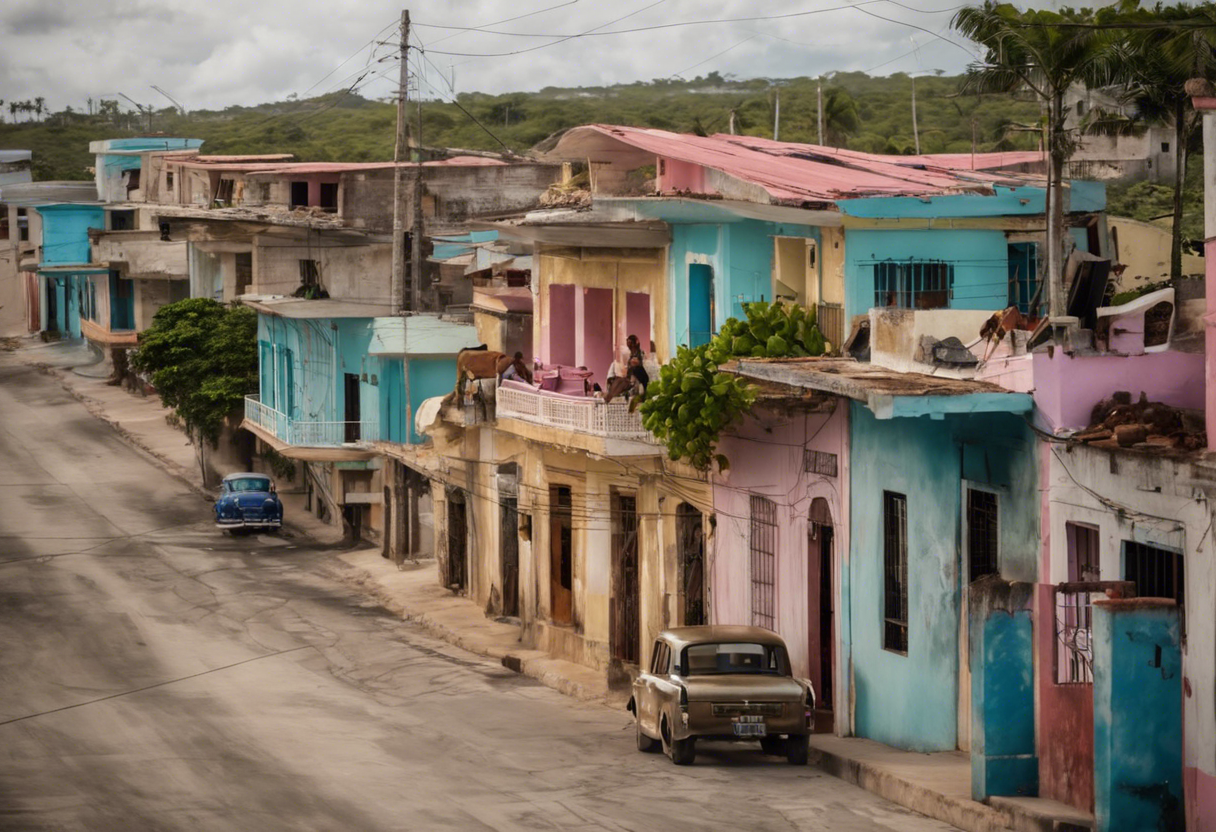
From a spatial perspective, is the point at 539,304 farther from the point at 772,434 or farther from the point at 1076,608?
the point at 1076,608

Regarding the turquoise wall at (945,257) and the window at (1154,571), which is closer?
the window at (1154,571)

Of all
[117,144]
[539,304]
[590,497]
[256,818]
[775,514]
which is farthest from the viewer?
[117,144]

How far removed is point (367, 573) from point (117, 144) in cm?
4723

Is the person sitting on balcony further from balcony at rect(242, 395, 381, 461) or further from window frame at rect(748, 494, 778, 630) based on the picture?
balcony at rect(242, 395, 381, 461)

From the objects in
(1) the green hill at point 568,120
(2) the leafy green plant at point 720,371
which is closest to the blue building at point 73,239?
(1) the green hill at point 568,120

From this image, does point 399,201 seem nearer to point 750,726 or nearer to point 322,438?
point 322,438

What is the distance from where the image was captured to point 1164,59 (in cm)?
2453

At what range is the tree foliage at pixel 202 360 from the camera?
195 ft

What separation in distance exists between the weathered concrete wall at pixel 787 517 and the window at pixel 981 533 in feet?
10.2

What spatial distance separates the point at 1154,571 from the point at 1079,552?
149 cm

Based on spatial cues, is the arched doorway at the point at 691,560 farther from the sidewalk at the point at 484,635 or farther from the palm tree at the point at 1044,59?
the palm tree at the point at 1044,59

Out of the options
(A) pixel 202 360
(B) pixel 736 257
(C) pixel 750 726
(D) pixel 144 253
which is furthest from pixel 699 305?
(D) pixel 144 253

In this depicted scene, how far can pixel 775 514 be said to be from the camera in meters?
28.5

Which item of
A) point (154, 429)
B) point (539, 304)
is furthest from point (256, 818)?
point (154, 429)
